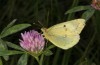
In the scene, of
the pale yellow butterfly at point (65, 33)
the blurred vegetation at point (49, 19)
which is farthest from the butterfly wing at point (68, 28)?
the blurred vegetation at point (49, 19)

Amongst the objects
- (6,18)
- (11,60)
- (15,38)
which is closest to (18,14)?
(6,18)

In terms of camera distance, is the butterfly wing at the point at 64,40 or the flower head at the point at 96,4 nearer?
the butterfly wing at the point at 64,40

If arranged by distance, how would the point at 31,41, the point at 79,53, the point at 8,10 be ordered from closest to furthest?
the point at 31,41 < the point at 79,53 < the point at 8,10

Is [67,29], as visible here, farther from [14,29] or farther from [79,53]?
[79,53]

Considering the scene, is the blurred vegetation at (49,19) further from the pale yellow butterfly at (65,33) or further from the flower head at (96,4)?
the pale yellow butterfly at (65,33)

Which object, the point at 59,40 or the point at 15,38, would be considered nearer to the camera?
the point at 59,40

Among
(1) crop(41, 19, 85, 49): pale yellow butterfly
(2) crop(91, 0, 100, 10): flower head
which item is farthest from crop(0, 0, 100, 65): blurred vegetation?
(1) crop(41, 19, 85, 49): pale yellow butterfly

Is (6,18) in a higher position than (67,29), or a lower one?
lower

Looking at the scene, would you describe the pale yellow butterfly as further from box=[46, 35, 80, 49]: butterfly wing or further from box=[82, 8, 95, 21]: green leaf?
box=[82, 8, 95, 21]: green leaf
